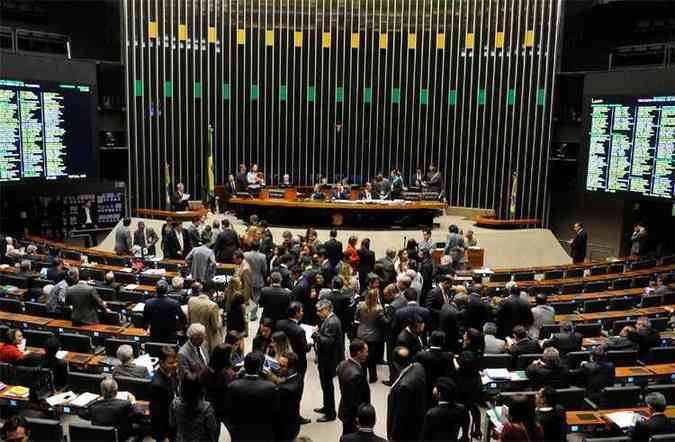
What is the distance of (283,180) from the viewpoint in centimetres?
1973

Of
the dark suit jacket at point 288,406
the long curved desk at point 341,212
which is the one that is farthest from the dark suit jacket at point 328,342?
the long curved desk at point 341,212

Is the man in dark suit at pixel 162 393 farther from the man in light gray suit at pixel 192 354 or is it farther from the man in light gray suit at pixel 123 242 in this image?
the man in light gray suit at pixel 123 242

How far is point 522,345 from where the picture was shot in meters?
6.83

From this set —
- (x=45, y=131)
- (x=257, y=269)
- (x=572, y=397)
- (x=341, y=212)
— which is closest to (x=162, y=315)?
(x=257, y=269)

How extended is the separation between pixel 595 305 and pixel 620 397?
12.8 ft

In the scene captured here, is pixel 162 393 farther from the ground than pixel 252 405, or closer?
closer

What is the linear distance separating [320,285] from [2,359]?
378 cm

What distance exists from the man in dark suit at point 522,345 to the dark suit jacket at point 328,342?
1.95 meters

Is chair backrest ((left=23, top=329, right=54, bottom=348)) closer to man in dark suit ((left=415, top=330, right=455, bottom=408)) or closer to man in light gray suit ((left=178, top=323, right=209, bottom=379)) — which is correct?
man in light gray suit ((left=178, top=323, right=209, bottom=379))

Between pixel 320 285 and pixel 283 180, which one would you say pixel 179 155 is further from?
pixel 320 285

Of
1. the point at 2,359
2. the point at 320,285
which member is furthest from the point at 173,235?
the point at 2,359

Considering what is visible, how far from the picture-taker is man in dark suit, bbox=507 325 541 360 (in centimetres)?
681

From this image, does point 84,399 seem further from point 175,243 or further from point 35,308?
point 175,243

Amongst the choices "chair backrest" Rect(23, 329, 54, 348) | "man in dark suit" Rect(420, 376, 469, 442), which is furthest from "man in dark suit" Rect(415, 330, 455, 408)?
"chair backrest" Rect(23, 329, 54, 348)
